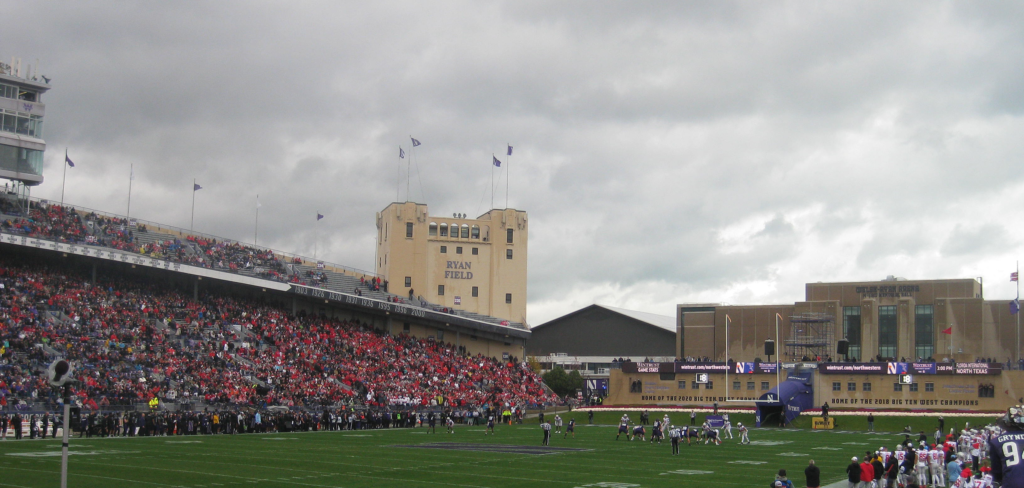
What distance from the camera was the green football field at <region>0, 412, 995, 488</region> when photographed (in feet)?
97.2

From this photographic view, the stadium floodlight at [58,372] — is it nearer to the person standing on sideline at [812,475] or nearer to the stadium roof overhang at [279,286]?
the person standing on sideline at [812,475]

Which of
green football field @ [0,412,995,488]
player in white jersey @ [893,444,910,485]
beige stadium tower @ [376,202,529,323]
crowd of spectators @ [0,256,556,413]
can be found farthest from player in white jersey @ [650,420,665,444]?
beige stadium tower @ [376,202,529,323]

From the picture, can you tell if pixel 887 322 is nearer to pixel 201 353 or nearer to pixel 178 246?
pixel 201 353

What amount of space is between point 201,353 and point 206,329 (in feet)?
12.8

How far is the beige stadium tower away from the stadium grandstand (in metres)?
8.97

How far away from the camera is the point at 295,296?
76750mm

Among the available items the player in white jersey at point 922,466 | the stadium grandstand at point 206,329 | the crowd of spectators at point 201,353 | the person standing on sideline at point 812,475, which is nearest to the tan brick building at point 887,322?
the stadium grandstand at point 206,329

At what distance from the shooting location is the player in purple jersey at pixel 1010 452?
1142 centimetres

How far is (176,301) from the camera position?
6544 cm

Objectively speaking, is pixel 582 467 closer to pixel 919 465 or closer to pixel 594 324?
pixel 919 465

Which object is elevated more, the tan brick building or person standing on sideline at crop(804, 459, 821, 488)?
the tan brick building

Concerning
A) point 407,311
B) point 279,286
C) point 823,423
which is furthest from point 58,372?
point 407,311

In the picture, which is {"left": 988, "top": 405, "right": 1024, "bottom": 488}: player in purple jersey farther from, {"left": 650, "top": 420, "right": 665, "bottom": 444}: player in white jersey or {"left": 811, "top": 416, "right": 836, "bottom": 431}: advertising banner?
{"left": 811, "top": 416, "right": 836, "bottom": 431}: advertising banner

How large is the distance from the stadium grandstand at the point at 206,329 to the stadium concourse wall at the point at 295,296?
11 cm
